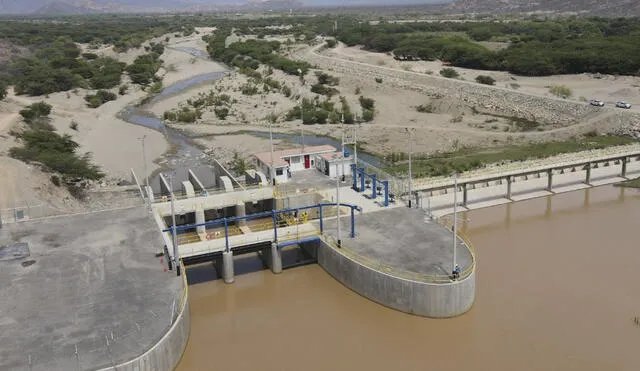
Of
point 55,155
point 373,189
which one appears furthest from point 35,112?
point 373,189

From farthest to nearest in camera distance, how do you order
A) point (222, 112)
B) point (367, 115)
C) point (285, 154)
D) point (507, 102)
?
point (507, 102) < point (222, 112) < point (367, 115) < point (285, 154)

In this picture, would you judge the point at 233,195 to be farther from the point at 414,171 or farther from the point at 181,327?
the point at 414,171

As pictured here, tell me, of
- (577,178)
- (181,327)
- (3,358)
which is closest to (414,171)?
(577,178)

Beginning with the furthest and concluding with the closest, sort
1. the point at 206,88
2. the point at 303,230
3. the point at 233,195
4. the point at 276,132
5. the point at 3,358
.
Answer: the point at 206,88 < the point at 276,132 < the point at 233,195 < the point at 303,230 < the point at 3,358

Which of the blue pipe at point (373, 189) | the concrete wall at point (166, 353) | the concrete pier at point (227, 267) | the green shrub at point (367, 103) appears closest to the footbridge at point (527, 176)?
the blue pipe at point (373, 189)

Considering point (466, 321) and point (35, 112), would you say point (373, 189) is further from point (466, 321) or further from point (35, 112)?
point (35, 112)

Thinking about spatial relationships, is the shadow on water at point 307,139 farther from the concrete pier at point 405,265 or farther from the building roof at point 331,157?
the concrete pier at point 405,265
